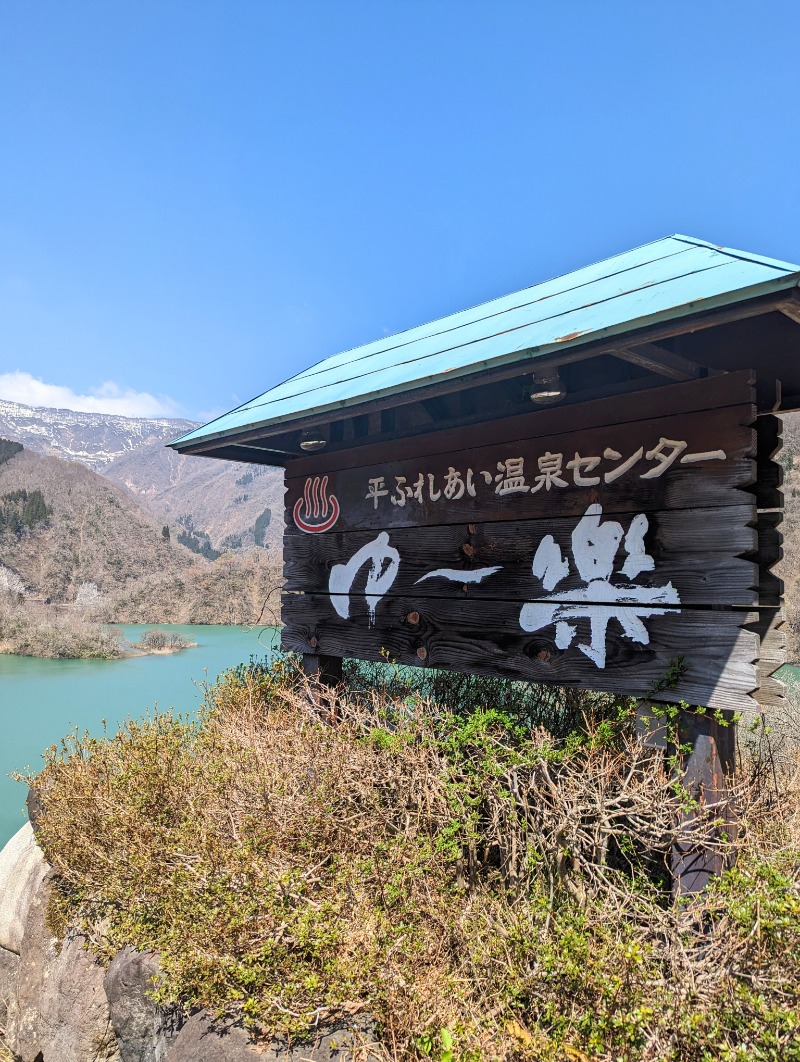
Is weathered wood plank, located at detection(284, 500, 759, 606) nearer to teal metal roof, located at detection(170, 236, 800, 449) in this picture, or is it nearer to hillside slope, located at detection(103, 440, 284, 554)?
teal metal roof, located at detection(170, 236, 800, 449)

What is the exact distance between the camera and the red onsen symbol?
449cm

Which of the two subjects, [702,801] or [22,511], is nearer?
[702,801]

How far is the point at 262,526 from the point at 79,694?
80113 millimetres

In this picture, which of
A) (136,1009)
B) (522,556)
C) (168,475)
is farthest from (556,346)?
(168,475)

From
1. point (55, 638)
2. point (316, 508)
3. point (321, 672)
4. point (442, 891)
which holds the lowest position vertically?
point (55, 638)

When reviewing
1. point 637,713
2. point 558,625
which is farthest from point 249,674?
point 637,713

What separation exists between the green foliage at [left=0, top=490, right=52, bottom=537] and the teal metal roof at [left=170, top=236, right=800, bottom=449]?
35142 millimetres

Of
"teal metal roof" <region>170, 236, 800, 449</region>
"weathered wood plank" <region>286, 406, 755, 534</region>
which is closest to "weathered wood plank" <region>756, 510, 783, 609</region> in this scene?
"weathered wood plank" <region>286, 406, 755, 534</region>

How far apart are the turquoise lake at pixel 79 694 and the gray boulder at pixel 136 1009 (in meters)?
4.01

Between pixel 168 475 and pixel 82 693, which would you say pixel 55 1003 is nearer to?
pixel 82 693

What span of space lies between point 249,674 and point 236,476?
407 ft

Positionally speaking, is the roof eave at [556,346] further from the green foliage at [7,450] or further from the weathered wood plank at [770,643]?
the green foliage at [7,450]

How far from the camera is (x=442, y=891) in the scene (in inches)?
113

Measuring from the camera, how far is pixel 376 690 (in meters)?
4.39
